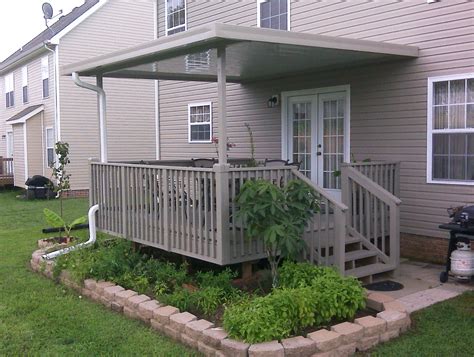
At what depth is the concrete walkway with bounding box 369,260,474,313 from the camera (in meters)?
5.27

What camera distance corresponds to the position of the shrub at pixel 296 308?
4.04 m

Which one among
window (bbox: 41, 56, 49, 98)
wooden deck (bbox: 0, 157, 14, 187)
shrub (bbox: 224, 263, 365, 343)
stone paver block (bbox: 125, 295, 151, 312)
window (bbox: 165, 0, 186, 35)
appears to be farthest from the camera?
wooden deck (bbox: 0, 157, 14, 187)

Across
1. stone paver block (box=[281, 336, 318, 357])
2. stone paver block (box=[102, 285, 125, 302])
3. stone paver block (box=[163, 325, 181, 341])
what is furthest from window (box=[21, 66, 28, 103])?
stone paver block (box=[281, 336, 318, 357])

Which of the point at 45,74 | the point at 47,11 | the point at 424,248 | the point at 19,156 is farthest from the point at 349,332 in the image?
the point at 47,11

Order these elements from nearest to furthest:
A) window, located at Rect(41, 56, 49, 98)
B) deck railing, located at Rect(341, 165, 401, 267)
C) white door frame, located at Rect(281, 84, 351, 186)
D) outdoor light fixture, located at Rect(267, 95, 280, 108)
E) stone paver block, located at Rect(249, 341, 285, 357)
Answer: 1. stone paver block, located at Rect(249, 341, 285, 357)
2. deck railing, located at Rect(341, 165, 401, 267)
3. white door frame, located at Rect(281, 84, 351, 186)
4. outdoor light fixture, located at Rect(267, 95, 280, 108)
5. window, located at Rect(41, 56, 49, 98)

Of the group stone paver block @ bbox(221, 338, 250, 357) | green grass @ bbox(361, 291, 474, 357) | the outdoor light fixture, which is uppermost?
the outdoor light fixture

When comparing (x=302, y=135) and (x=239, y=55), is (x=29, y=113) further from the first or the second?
(x=239, y=55)

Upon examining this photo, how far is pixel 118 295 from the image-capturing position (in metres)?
5.33

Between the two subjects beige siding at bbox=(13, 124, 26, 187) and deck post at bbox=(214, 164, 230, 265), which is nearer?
deck post at bbox=(214, 164, 230, 265)

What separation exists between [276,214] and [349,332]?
4.21 ft

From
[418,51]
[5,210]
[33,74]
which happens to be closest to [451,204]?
[418,51]

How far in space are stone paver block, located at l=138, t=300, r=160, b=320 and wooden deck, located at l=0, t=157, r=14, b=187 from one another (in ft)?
54.7

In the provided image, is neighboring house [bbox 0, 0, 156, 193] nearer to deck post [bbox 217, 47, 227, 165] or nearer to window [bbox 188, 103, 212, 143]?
window [bbox 188, 103, 212, 143]

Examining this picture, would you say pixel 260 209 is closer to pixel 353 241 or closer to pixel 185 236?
pixel 185 236
